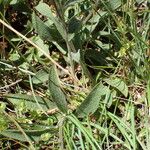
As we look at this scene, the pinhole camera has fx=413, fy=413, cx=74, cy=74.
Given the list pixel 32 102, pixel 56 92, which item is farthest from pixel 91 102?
pixel 32 102

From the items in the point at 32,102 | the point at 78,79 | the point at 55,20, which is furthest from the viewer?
the point at 78,79

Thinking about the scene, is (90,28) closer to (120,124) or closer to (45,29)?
(45,29)

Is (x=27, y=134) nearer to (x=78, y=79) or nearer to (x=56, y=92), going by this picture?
(x=56, y=92)

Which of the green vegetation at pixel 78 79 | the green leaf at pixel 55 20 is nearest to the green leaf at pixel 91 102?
the green vegetation at pixel 78 79

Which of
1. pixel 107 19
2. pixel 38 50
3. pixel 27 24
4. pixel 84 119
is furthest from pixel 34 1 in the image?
pixel 84 119

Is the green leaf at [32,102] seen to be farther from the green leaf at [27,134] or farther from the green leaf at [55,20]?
the green leaf at [55,20]

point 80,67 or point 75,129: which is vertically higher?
point 80,67

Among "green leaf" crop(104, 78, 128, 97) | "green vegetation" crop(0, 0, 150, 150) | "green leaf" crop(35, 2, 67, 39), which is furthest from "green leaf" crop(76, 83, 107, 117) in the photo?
"green leaf" crop(35, 2, 67, 39)
